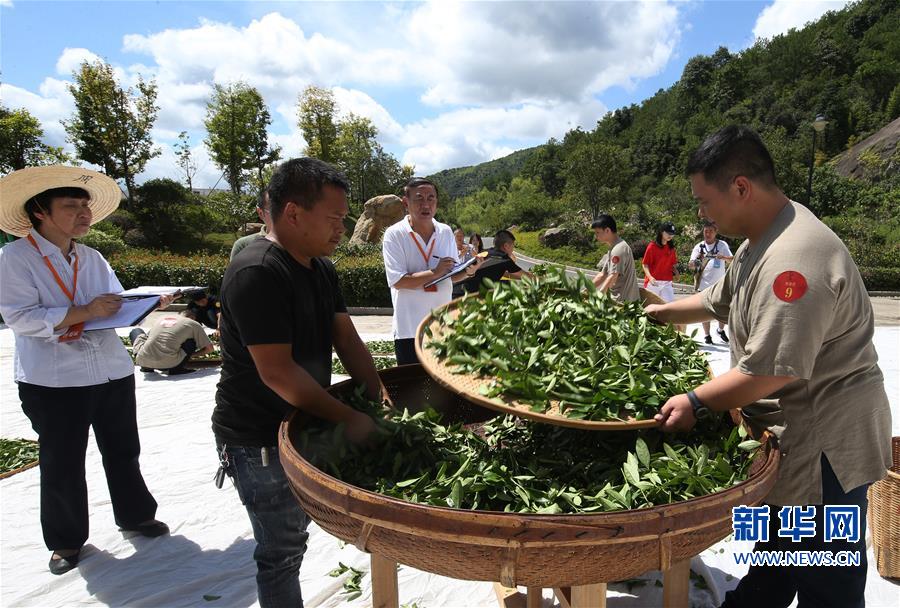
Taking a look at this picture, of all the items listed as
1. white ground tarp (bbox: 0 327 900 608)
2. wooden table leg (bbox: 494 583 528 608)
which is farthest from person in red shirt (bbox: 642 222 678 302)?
wooden table leg (bbox: 494 583 528 608)

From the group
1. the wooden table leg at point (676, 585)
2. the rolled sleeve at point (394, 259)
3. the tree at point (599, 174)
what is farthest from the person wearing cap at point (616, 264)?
the tree at point (599, 174)

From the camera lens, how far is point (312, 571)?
270 cm

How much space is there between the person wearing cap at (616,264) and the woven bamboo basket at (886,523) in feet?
11.2

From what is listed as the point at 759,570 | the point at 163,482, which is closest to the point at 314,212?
the point at 759,570

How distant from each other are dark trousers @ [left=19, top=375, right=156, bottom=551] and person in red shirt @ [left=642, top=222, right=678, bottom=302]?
20.1 ft

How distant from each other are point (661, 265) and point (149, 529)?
6355mm

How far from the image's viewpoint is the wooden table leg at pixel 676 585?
6.89 feet

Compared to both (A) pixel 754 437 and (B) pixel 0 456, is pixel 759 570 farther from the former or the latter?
(B) pixel 0 456

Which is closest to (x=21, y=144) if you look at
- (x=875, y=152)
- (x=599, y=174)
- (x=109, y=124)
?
(x=109, y=124)

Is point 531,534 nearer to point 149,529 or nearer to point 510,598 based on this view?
point 510,598

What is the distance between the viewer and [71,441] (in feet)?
8.97

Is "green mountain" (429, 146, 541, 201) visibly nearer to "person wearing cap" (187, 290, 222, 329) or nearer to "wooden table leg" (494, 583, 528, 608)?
"person wearing cap" (187, 290, 222, 329)

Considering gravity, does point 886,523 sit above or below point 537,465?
below

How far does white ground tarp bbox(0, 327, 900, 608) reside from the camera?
8.18 feet
